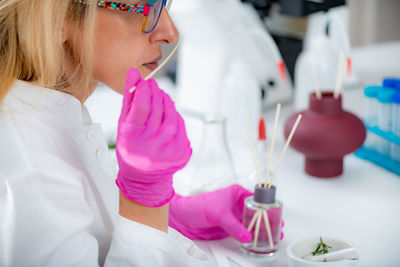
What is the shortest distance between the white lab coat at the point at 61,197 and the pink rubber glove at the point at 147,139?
89 mm

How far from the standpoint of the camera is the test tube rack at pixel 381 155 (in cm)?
131

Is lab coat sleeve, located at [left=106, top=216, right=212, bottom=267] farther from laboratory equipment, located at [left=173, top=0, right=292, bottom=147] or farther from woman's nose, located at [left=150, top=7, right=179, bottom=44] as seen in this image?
laboratory equipment, located at [left=173, top=0, right=292, bottom=147]

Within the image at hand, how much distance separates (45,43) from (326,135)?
0.75 meters

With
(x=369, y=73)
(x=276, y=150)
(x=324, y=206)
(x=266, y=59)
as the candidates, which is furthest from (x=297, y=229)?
(x=369, y=73)

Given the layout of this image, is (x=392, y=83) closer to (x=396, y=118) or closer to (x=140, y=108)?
(x=396, y=118)

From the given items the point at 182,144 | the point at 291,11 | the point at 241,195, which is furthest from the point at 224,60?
the point at 182,144

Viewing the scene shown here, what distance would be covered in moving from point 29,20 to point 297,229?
690 millimetres

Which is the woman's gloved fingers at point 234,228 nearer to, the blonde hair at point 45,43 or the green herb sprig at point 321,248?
the green herb sprig at point 321,248

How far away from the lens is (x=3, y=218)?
73 centimetres

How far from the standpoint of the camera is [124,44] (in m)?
0.87

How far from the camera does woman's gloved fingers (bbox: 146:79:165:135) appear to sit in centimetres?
73

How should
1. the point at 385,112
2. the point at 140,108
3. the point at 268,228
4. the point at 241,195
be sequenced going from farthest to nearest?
the point at 385,112
the point at 241,195
the point at 268,228
the point at 140,108

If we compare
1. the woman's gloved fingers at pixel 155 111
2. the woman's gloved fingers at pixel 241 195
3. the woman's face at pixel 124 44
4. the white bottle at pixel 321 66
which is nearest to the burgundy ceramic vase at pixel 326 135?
the woman's gloved fingers at pixel 241 195

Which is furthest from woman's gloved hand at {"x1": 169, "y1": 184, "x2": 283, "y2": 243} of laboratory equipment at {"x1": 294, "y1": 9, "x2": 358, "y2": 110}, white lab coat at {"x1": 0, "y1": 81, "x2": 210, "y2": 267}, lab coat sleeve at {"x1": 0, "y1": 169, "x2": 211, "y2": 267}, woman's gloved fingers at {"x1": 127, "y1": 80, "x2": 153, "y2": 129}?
laboratory equipment at {"x1": 294, "y1": 9, "x2": 358, "y2": 110}
